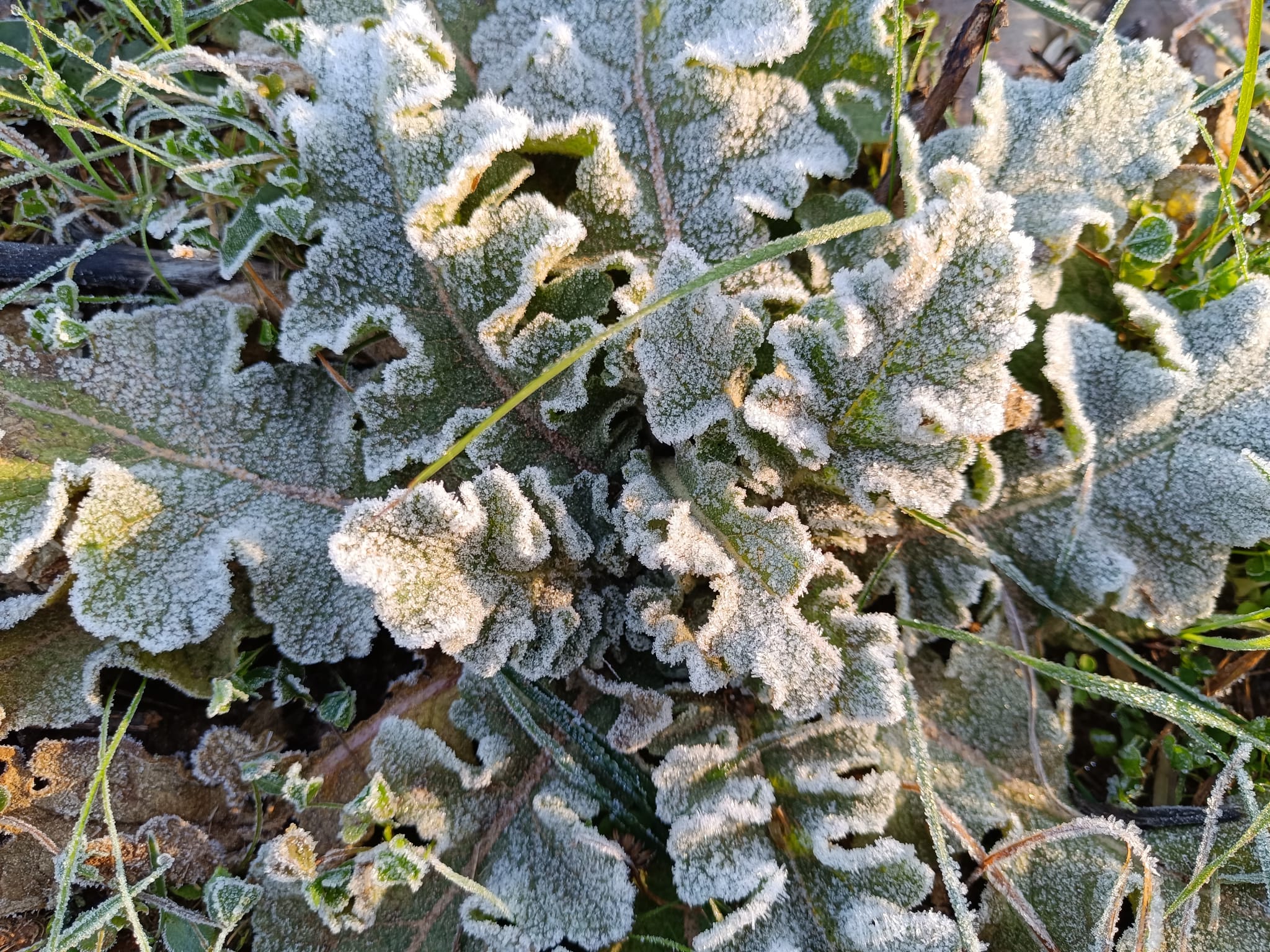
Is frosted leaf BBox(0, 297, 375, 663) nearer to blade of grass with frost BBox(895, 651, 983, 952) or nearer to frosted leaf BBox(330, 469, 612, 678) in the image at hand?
frosted leaf BBox(330, 469, 612, 678)

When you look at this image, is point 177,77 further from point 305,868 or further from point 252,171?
point 305,868

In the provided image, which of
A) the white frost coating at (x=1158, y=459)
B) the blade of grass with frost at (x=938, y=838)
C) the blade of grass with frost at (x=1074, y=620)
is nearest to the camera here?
the blade of grass with frost at (x=938, y=838)

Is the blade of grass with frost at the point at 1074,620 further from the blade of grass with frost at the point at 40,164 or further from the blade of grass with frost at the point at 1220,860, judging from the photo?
the blade of grass with frost at the point at 40,164

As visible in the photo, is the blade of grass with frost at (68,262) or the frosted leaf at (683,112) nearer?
the frosted leaf at (683,112)

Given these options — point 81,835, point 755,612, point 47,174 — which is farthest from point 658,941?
point 47,174

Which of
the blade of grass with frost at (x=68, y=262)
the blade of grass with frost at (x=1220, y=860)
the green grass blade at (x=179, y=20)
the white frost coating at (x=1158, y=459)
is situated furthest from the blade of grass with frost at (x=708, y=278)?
the green grass blade at (x=179, y=20)

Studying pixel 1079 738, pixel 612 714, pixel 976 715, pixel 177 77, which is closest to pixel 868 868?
pixel 976 715
